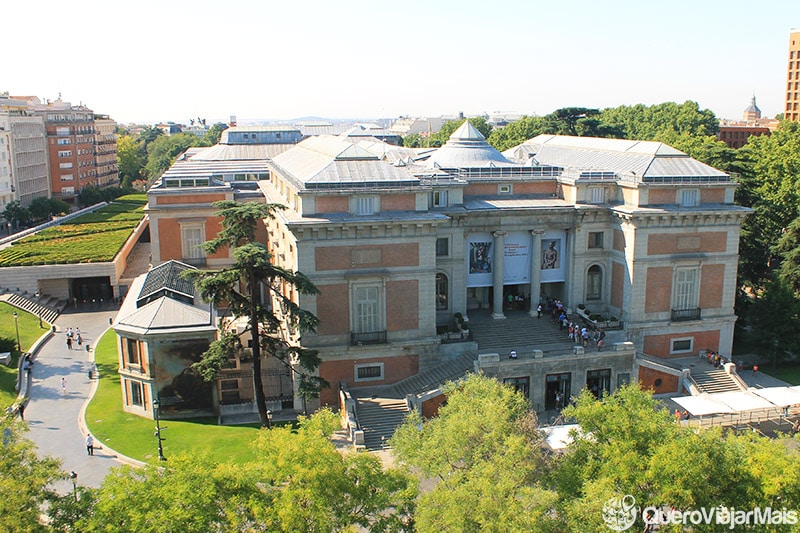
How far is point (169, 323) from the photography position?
41.5 m

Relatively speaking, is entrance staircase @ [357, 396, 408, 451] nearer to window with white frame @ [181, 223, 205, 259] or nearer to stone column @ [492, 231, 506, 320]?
stone column @ [492, 231, 506, 320]

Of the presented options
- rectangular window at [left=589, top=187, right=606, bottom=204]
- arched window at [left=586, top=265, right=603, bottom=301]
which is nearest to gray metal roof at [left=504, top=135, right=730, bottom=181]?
rectangular window at [left=589, top=187, right=606, bottom=204]

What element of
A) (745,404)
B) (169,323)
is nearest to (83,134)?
(169,323)

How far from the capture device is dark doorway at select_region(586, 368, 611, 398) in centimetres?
4462

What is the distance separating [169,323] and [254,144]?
45.6 meters

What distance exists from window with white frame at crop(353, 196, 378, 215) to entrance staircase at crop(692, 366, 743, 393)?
22655 millimetres

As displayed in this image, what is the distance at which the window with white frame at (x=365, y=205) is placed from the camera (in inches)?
1684

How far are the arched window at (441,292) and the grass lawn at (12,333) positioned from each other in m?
26.5

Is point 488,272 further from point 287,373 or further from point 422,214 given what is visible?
point 287,373

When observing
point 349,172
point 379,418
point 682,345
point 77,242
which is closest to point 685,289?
point 682,345

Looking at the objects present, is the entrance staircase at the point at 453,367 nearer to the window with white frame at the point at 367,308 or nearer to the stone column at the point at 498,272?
the stone column at the point at 498,272

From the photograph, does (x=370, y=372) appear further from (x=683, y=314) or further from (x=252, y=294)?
(x=683, y=314)

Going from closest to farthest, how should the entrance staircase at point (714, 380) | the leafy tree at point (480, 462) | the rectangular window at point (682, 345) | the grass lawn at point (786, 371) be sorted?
the leafy tree at point (480, 462) → the entrance staircase at point (714, 380) → the rectangular window at point (682, 345) → the grass lawn at point (786, 371)

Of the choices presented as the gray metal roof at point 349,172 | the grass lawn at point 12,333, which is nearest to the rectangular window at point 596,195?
the gray metal roof at point 349,172
